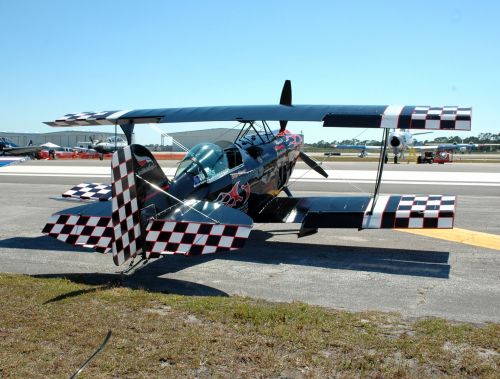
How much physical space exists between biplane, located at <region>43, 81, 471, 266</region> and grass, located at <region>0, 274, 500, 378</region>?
0.77 meters

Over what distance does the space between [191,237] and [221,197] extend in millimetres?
2214

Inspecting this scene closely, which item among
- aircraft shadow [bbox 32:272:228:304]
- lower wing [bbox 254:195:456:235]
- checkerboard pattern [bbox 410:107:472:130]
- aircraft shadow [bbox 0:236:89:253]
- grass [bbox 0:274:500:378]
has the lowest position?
aircraft shadow [bbox 0:236:89:253]

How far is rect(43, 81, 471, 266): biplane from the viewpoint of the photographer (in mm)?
5742

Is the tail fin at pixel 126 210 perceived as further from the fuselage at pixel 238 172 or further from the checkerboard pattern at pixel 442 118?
the checkerboard pattern at pixel 442 118

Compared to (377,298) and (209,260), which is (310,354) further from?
(209,260)

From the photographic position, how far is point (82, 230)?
627 cm

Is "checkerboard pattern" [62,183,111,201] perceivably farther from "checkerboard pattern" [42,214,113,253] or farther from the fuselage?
"checkerboard pattern" [42,214,113,253]

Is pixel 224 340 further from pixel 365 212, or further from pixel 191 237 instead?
pixel 365 212

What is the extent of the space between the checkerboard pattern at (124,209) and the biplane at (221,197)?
0.01 meters

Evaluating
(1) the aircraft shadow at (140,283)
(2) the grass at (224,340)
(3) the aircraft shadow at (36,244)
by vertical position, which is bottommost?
(3) the aircraft shadow at (36,244)

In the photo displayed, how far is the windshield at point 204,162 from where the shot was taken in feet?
24.9

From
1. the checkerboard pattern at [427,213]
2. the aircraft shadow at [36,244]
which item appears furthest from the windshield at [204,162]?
the checkerboard pattern at [427,213]

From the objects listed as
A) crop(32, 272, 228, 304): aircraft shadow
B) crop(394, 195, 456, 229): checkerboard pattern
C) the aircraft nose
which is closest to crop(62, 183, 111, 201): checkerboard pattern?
crop(32, 272, 228, 304): aircraft shadow

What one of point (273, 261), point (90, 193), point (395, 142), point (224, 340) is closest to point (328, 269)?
point (273, 261)
